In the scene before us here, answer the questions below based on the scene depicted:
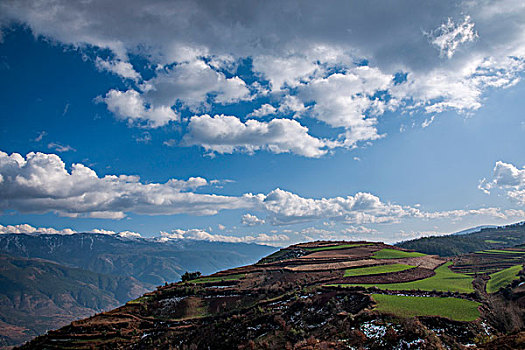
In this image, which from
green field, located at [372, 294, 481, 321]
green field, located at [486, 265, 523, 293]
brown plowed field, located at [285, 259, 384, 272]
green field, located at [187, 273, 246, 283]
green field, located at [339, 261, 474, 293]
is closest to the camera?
green field, located at [372, 294, 481, 321]

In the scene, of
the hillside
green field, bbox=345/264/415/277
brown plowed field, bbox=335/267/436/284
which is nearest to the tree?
the hillside

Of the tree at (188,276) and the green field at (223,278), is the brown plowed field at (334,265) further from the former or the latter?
the tree at (188,276)

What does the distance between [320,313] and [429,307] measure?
11204 millimetres

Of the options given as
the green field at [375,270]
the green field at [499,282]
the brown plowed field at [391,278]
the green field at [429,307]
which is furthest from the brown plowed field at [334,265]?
the green field at [429,307]

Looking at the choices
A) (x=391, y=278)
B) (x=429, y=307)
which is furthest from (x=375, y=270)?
(x=429, y=307)

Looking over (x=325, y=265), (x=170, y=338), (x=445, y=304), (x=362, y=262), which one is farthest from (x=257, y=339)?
(x=362, y=262)

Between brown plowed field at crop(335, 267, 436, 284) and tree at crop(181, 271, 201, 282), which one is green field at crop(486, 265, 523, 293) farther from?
tree at crop(181, 271, 201, 282)

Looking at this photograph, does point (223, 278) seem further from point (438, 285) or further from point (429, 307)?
point (429, 307)

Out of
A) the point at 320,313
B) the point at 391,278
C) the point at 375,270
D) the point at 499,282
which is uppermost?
the point at 375,270

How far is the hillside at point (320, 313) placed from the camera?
2602 centimetres

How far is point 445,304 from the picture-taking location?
32.3 m

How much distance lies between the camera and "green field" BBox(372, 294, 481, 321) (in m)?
29.0

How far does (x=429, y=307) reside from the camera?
1248 inches

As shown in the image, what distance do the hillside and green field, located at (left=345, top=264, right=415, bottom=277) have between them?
18 centimetres
